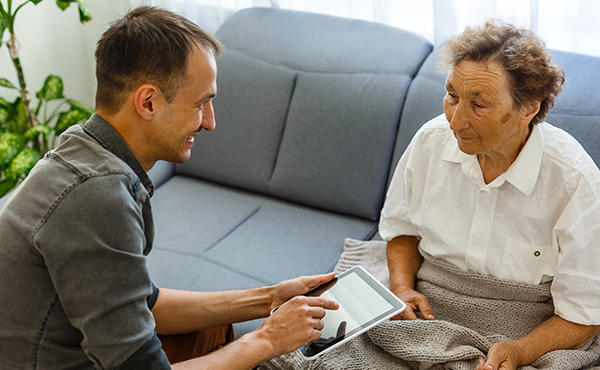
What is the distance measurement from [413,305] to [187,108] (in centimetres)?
78

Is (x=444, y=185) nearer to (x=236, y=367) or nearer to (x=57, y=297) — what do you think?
(x=236, y=367)

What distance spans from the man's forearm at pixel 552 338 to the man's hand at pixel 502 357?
2cm

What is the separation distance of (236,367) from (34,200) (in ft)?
1.79

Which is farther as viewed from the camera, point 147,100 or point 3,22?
point 3,22

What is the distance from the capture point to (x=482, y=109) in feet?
4.60

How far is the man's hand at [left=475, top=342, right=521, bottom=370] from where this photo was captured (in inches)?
54.0

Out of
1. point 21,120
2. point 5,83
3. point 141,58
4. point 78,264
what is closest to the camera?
point 78,264

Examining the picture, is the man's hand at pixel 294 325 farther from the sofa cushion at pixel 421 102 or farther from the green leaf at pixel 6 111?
the green leaf at pixel 6 111

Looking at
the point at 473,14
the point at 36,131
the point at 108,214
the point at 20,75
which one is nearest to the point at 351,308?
the point at 108,214

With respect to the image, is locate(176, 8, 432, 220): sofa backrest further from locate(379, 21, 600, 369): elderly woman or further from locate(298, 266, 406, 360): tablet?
locate(298, 266, 406, 360): tablet

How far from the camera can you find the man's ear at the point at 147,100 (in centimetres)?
116

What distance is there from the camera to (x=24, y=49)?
291 cm

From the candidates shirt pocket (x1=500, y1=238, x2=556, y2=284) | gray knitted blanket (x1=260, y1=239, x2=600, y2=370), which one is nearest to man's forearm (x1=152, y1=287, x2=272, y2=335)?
gray knitted blanket (x1=260, y1=239, x2=600, y2=370)

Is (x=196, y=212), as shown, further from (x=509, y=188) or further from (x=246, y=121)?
(x=509, y=188)
